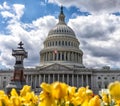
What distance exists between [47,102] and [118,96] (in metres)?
0.42

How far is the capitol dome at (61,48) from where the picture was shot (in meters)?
106

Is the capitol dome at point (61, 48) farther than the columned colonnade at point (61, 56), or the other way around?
the columned colonnade at point (61, 56)

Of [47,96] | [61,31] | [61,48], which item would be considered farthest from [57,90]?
[61,31]

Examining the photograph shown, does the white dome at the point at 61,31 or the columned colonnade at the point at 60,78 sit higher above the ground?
the white dome at the point at 61,31

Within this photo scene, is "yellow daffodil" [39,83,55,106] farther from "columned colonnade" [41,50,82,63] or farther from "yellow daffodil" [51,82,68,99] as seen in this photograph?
"columned colonnade" [41,50,82,63]

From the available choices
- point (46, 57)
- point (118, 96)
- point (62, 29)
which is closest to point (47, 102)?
point (118, 96)

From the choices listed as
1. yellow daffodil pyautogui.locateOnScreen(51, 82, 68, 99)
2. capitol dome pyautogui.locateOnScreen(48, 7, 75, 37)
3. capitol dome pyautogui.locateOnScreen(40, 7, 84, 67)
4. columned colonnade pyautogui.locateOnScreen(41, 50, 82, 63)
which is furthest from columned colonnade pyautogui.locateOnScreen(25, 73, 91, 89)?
yellow daffodil pyautogui.locateOnScreen(51, 82, 68, 99)

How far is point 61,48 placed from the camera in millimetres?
107375

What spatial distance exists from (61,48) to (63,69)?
13.1m

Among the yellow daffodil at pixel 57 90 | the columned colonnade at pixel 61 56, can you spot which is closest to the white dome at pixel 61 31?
the columned colonnade at pixel 61 56

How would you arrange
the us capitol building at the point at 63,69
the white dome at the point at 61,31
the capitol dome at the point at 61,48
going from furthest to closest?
the white dome at the point at 61,31 → the capitol dome at the point at 61,48 → the us capitol building at the point at 63,69

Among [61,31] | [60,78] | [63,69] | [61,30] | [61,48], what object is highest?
[61,30]

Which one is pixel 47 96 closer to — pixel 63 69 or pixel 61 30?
pixel 63 69

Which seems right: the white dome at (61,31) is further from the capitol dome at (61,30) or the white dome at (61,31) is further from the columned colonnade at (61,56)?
the columned colonnade at (61,56)
